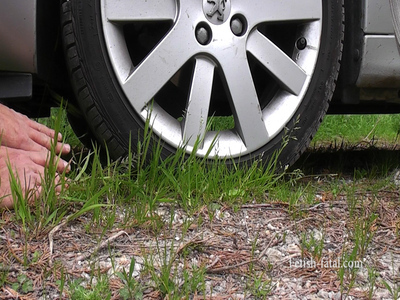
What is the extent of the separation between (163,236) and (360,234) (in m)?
0.61

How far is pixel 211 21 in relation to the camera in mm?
2041

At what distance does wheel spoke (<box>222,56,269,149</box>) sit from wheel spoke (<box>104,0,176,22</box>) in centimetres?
34

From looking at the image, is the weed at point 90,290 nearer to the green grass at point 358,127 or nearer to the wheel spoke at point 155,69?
the wheel spoke at point 155,69

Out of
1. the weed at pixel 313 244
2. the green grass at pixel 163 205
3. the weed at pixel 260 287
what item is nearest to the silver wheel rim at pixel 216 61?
the green grass at pixel 163 205

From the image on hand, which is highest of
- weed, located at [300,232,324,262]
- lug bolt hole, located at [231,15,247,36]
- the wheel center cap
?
the wheel center cap

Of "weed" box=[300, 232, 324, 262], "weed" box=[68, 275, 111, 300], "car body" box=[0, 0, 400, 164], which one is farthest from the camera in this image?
"car body" box=[0, 0, 400, 164]

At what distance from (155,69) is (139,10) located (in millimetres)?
224

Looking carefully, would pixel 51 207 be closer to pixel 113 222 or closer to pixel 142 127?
pixel 113 222

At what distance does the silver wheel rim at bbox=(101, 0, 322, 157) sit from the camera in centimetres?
195

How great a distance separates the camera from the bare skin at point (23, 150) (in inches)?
64.2

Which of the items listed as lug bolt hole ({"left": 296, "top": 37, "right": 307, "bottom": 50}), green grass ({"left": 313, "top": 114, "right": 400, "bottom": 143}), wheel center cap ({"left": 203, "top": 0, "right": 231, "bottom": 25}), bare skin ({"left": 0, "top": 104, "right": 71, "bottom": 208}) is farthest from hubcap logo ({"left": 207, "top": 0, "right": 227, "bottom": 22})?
green grass ({"left": 313, "top": 114, "right": 400, "bottom": 143})

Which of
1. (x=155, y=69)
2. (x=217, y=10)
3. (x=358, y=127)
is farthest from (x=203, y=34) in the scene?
(x=358, y=127)

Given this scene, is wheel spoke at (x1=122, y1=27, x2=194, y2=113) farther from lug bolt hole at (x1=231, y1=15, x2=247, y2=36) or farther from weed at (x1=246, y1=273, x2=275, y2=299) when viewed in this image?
weed at (x1=246, y1=273, x2=275, y2=299)

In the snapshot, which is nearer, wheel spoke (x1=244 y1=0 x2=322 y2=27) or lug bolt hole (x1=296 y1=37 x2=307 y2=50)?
wheel spoke (x1=244 y1=0 x2=322 y2=27)
